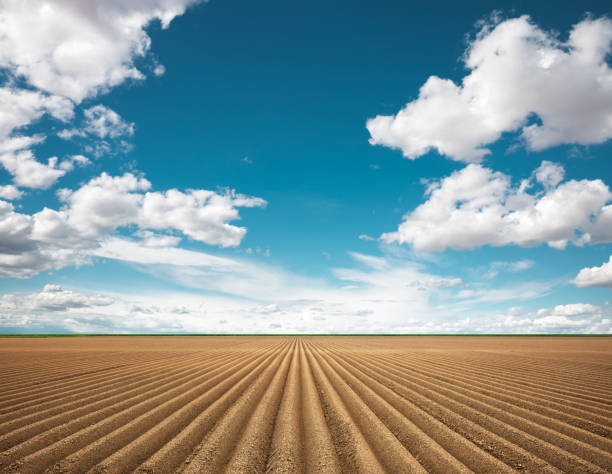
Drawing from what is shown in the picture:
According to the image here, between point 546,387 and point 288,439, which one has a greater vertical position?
point 288,439

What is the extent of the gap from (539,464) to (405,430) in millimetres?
1661

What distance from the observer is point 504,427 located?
16.6 ft

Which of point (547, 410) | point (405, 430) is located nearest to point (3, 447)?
point (405, 430)

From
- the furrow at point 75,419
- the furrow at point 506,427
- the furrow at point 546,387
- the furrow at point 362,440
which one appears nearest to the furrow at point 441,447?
the furrow at point 362,440

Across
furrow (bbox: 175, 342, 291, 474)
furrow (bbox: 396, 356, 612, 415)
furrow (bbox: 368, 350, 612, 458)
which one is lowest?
furrow (bbox: 396, 356, 612, 415)

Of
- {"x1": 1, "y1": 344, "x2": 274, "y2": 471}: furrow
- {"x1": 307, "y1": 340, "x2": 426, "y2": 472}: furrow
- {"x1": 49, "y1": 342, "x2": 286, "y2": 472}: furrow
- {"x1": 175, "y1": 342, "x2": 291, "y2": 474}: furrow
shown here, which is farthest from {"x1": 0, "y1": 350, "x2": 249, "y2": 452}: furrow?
{"x1": 307, "y1": 340, "x2": 426, "y2": 472}: furrow

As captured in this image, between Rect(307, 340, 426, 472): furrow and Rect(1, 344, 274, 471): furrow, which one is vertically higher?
Rect(1, 344, 274, 471): furrow

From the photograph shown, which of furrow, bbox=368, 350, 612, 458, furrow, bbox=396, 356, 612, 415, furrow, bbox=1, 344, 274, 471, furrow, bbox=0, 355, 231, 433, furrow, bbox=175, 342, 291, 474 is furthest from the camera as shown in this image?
furrow, bbox=396, 356, 612, 415

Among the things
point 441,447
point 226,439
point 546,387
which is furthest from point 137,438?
point 546,387

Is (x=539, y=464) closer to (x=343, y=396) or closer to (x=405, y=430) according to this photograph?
(x=405, y=430)

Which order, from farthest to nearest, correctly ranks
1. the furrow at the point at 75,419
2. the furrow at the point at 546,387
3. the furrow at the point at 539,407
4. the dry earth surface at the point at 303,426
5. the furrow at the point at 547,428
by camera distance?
the furrow at the point at 546,387 → the furrow at the point at 539,407 → the furrow at the point at 75,419 → the furrow at the point at 547,428 → the dry earth surface at the point at 303,426

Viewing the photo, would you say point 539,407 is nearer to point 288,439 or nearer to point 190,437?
point 288,439

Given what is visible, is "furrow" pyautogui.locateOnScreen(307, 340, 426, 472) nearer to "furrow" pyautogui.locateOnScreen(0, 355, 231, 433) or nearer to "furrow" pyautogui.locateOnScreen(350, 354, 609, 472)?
"furrow" pyautogui.locateOnScreen(350, 354, 609, 472)

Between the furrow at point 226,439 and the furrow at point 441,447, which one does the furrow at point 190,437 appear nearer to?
the furrow at point 226,439
